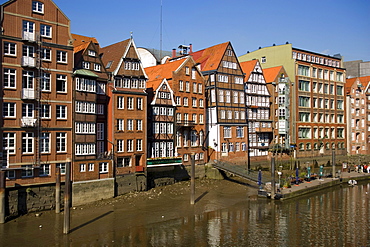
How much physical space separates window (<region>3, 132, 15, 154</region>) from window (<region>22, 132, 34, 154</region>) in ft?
3.10

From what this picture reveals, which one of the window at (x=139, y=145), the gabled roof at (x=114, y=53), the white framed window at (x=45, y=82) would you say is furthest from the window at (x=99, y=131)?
the white framed window at (x=45, y=82)

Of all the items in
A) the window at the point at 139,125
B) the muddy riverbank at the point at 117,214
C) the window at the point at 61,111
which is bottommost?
the muddy riverbank at the point at 117,214

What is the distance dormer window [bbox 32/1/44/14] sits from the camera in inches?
1398

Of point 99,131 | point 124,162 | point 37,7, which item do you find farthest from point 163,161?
point 37,7

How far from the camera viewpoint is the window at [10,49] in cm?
3378

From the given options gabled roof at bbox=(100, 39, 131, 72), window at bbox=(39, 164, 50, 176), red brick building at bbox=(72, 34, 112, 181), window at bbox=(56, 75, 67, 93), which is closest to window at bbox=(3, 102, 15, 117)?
window at bbox=(56, 75, 67, 93)

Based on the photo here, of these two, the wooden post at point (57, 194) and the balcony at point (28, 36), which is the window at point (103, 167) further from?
the balcony at point (28, 36)

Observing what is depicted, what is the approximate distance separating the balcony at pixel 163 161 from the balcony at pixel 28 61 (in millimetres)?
17706

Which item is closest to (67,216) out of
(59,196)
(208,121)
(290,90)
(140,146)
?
(59,196)

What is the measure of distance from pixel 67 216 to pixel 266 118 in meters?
45.8

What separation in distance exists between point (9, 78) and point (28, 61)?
2417mm

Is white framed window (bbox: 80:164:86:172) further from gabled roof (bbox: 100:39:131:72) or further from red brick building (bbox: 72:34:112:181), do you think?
gabled roof (bbox: 100:39:131:72)

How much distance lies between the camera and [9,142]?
111 ft

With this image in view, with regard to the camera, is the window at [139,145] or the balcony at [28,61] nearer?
the balcony at [28,61]
